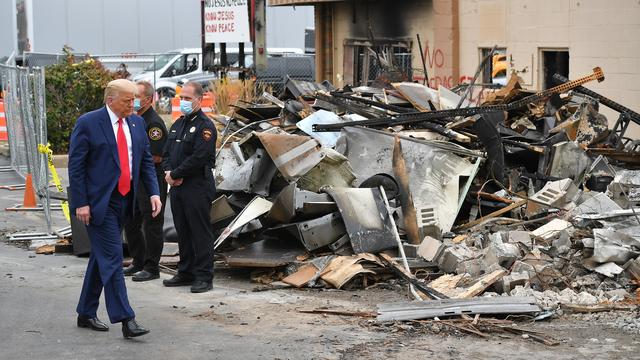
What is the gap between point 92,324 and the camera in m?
7.23

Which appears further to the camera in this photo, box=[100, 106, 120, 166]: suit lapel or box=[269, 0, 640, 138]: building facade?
box=[269, 0, 640, 138]: building facade

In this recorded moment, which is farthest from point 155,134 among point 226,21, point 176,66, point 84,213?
point 176,66

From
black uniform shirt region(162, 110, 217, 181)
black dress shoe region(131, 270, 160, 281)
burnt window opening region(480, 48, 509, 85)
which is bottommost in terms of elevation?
black dress shoe region(131, 270, 160, 281)

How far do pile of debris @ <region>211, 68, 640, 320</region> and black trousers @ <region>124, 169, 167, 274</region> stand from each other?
62cm

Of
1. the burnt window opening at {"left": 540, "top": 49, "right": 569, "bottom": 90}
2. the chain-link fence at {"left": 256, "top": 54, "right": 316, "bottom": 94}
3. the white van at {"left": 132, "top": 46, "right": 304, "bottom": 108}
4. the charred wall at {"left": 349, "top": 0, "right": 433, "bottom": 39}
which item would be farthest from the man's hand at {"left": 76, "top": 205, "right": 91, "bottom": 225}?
the white van at {"left": 132, "top": 46, "right": 304, "bottom": 108}

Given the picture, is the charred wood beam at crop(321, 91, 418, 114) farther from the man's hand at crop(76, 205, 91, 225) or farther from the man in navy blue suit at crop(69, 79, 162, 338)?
the man's hand at crop(76, 205, 91, 225)

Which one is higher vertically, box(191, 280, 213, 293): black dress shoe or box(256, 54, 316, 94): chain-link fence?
box(256, 54, 316, 94): chain-link fence

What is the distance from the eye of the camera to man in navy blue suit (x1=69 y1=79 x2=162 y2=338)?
22.8 feet

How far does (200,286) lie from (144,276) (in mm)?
822

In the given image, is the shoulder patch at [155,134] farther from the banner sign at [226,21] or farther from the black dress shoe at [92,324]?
the banner sign at [226,21]

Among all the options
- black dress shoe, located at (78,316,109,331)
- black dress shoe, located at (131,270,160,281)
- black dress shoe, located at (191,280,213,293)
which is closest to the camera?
black dress shoe, located at (78,316,109,331)

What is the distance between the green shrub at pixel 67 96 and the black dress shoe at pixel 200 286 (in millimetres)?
11336

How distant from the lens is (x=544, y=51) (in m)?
17.3

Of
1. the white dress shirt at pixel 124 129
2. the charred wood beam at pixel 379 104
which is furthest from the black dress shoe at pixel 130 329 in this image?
the charred wood beam at pixel 379 104
